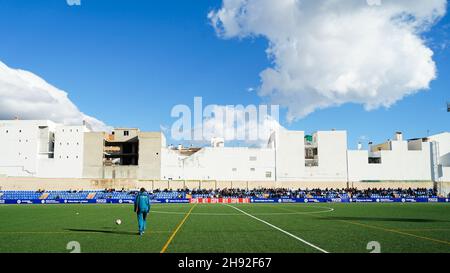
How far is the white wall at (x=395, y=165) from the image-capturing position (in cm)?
9844

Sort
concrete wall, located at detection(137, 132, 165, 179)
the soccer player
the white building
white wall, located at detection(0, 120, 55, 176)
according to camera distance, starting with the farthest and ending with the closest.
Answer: white wall, located at detection(0, 120, 55, 176) < concrete wall, located at detection(137, 132, 165, 179) < the white building < the soccer player

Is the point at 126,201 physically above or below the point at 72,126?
below

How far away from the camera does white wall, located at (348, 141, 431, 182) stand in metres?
98.4

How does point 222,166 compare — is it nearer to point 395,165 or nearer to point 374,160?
point 374,160

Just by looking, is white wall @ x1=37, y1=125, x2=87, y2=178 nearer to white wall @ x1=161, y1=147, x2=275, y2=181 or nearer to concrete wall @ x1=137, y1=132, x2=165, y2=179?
concrete wall @ x1=137, y1=132, x2=165, y2=179

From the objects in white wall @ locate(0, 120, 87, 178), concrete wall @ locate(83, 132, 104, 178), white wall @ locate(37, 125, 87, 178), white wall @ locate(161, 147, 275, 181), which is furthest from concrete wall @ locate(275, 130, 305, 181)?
white wall @ locate(0, 120, 87, 178)

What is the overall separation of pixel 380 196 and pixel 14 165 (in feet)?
265

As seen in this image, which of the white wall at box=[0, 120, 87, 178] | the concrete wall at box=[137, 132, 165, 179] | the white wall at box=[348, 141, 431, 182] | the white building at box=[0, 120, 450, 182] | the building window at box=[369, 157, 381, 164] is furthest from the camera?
the building window at box=[369, 157, 381, 164]

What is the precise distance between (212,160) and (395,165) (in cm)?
4413

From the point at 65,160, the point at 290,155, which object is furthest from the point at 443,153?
→ the point at 65,160

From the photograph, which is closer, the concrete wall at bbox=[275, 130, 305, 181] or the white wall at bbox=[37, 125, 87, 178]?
the concrete wall at bbox=[275, 130, 305, 181]
